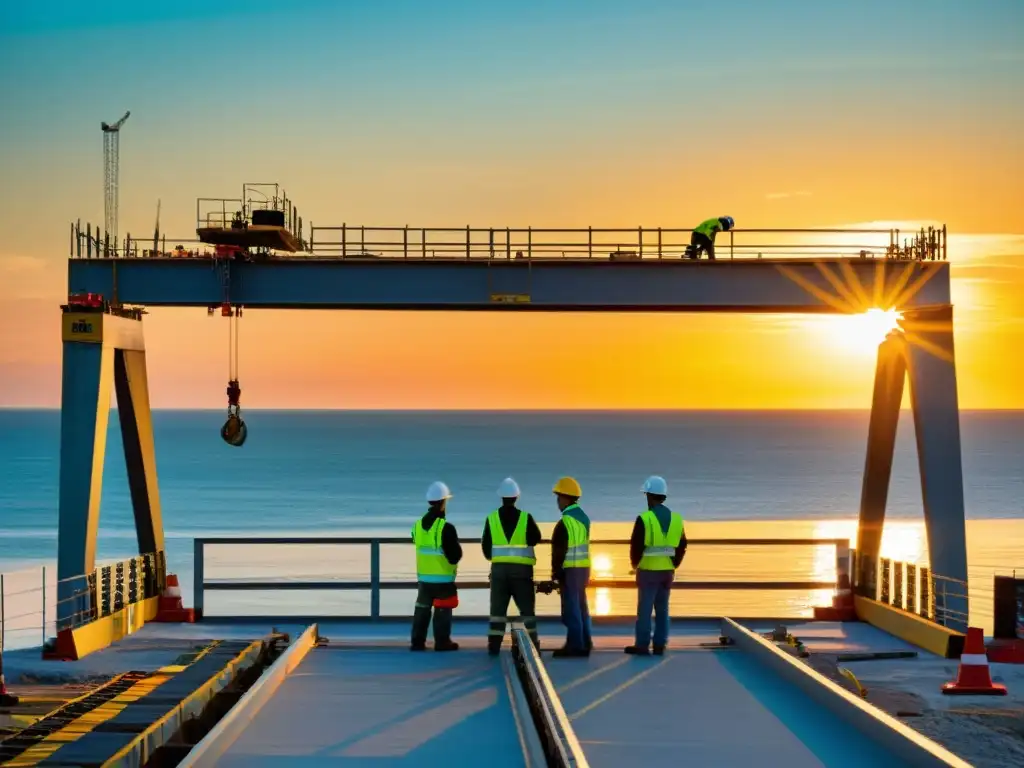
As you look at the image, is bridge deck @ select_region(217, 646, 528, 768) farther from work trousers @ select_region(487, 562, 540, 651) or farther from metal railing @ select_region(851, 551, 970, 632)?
metal railing @ select_region(851, 551, 970, 632)

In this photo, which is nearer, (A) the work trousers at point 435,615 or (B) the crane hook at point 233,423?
(A) the work trousers at point 435,615

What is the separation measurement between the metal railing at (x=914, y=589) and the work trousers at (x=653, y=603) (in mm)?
5811

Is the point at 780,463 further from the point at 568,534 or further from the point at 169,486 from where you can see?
the point at 568,534

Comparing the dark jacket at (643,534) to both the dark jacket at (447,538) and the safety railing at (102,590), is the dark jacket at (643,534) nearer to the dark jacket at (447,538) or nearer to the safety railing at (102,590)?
the dark jacket at (447,538)

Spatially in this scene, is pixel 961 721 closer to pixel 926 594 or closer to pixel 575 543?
pixel 926 594

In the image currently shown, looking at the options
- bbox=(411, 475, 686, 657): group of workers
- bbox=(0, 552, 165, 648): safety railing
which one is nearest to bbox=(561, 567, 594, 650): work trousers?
bbox=(411, 475, 686, 657): group of workers

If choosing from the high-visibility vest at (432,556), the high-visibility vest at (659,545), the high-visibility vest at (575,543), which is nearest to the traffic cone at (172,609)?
the high-visibility vest at (432,556)

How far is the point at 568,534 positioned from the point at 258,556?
36.7 metres

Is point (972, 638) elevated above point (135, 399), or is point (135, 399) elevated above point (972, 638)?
point (135, 399)

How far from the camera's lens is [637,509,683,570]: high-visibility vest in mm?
15547

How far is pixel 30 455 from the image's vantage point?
170 meters

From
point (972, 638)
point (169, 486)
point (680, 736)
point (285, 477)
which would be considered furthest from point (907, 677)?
point (285, 477)

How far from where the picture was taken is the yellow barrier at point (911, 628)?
2000cm

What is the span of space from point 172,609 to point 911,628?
1029 centimetres
